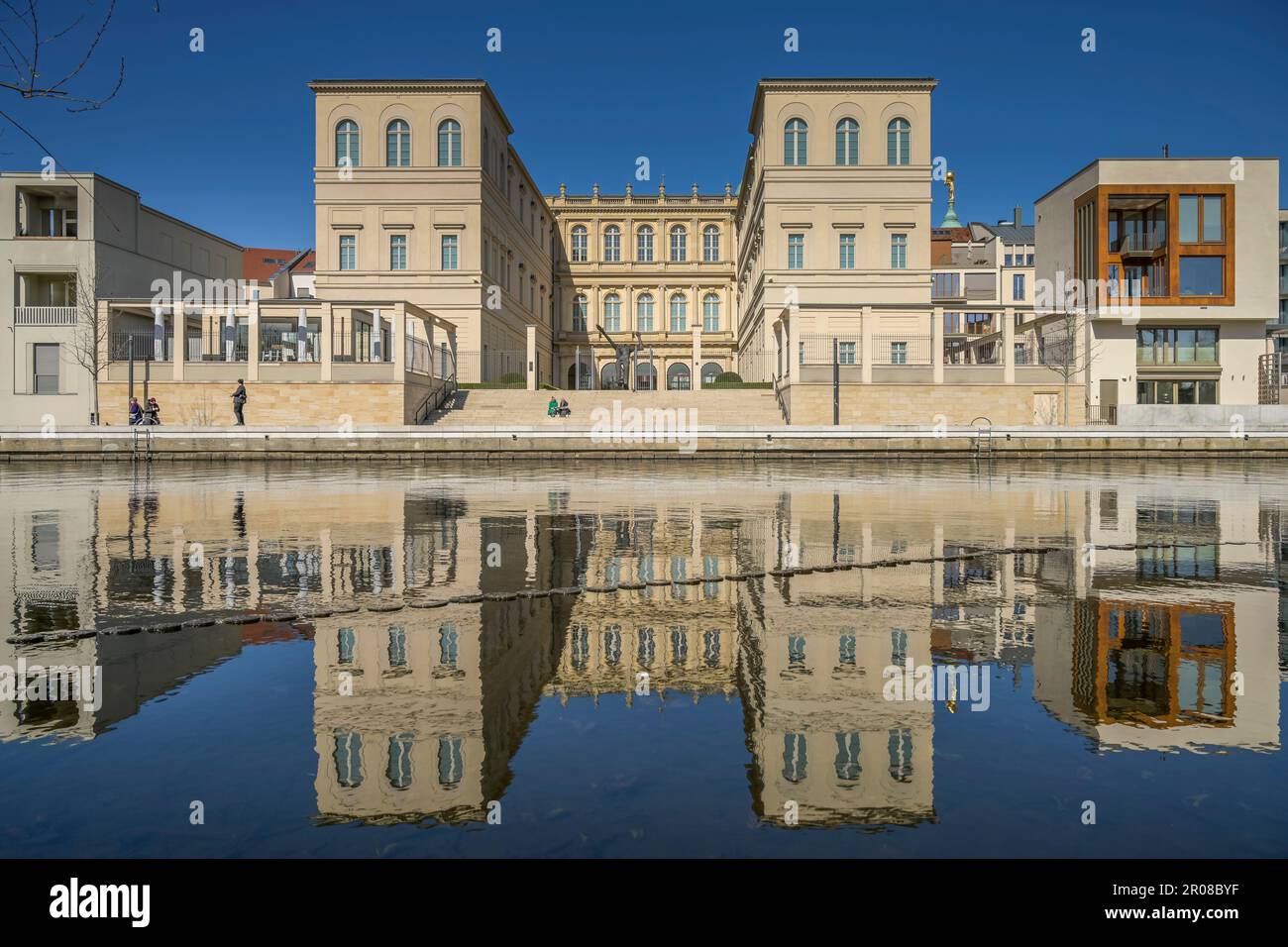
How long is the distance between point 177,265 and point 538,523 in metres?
44.6

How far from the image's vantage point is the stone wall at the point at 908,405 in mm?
36500

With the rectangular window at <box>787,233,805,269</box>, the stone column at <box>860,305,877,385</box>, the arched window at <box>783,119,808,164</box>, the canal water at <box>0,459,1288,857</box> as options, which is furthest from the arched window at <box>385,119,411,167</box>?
the canal water at <box>0,459,1288,857</box>

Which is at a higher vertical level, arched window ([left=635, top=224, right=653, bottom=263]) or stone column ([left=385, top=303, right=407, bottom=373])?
arched window ([left=635, top=224, right=653, bottom=263])

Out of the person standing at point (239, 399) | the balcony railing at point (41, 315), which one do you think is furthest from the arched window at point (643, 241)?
the person standing at point (239, 399)

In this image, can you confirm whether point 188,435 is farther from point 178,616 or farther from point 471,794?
point 471,794

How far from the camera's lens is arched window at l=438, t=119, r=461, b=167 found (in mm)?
47406

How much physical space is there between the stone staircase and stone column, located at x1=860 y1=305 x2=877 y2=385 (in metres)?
3.52

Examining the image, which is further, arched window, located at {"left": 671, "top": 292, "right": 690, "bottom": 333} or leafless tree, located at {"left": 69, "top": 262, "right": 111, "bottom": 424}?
arched window, located at {"left": 671, "top": 292, "right": 690, "bottom": 333}

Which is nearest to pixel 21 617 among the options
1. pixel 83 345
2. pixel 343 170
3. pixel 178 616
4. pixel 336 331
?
pixel 178 616

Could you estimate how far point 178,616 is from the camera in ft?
20.0

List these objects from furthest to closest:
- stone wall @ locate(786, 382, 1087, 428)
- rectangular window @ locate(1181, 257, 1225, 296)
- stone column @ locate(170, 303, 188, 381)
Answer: rectangular window @ locate(1181, 257, 1225, 296), stone wall @ locate(786, 382, 1087, 428), stone column @ locate(170, 303, 188, 381)

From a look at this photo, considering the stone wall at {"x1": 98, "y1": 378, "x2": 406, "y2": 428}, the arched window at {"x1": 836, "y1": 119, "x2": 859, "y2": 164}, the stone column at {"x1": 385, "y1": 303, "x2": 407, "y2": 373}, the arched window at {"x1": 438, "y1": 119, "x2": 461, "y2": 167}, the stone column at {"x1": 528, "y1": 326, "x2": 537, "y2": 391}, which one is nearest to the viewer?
the stone column at {"x1": 385, "y1": 303, "x2": 407, "y2": 373}

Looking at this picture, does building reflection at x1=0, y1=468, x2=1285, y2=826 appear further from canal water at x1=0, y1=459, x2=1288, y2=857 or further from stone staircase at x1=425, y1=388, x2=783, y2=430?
stone staircase at x1=425, y1=388, x2=783, y2=430

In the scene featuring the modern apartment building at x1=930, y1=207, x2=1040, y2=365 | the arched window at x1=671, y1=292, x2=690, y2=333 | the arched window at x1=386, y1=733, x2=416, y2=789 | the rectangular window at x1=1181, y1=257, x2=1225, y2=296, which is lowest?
the arched window at x1=386, y1=733, x2=416, y2=789
